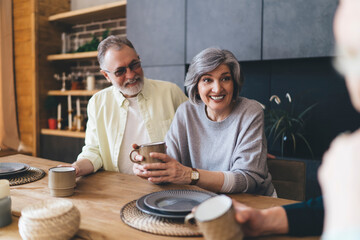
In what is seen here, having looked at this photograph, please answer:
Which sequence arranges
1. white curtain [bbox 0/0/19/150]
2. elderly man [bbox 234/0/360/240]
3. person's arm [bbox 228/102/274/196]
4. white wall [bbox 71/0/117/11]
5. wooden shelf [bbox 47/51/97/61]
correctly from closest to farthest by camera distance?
elderly man [bbox 234/0/360/240] → person's arm [bbox 228/102/274/196] → wooden shelf [bbox 47/51/97/61] → white wall [bbox 71/0/117/11] → white curtain [bbox 0/0/19/150]

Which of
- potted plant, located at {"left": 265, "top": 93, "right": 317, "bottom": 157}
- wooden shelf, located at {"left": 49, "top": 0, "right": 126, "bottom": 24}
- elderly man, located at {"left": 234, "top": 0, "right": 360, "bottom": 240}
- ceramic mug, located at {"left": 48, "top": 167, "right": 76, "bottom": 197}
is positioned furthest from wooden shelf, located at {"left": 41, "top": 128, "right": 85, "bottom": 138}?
elderly man, located at {"left": 234, "top": 0, "right": 360, "bottom": 240}

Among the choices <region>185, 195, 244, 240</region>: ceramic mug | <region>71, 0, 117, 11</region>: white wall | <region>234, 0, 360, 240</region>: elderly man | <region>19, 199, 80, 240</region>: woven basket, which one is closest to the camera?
<region>234, 0, 360, 240</region>: elderly man

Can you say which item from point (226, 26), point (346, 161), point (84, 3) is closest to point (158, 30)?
point (226, 26)

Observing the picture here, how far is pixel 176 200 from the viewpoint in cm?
104

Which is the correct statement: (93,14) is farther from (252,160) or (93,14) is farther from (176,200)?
(176,200)

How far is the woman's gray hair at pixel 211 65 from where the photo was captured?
1476 millimetres

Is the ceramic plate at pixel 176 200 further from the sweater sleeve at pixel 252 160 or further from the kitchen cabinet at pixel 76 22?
the kitchen cabinet at pixel 76 22

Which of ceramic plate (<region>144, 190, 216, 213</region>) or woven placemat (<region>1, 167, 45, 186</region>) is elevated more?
ceramic plate (<region>144, 190, 216, 213</region>)

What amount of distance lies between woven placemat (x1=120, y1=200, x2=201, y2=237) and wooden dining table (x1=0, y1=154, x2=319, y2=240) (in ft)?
0.05

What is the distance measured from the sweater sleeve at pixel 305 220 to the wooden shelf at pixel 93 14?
3.01 m

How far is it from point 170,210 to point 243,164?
0.52m

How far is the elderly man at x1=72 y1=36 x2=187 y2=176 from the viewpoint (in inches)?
70.5

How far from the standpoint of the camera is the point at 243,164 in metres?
1.33

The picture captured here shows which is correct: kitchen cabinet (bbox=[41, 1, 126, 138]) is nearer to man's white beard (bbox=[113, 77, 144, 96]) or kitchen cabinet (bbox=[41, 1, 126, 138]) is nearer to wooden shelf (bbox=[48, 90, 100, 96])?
wooden shelf (bbox=[48, 90, 100, 96])
